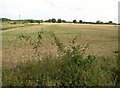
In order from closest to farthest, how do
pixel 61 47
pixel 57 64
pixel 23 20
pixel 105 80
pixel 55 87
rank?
pixel 55 87 → pixel 105 80 → pixel 57 64 → pixel 61 47 → pixel 23 20

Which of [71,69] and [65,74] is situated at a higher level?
[71,69]

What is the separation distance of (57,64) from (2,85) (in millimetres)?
2056

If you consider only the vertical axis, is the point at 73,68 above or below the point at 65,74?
above

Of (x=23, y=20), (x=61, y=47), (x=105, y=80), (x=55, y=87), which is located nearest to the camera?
(x=55, y=87)

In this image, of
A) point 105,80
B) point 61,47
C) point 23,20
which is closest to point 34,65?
point 61,47

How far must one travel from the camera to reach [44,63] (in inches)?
368

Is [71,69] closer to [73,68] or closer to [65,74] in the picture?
[73,68]

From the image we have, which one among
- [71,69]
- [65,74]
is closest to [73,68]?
[71,69]

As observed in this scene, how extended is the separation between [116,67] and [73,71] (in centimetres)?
221

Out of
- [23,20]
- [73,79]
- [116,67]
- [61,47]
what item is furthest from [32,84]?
[23,20]

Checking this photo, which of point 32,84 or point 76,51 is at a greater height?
point 76,51

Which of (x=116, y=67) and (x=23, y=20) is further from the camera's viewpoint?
(x=23, y=20)

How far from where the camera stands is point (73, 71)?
8.03 m

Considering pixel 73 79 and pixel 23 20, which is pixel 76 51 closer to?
pixel 73 79
